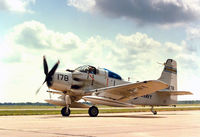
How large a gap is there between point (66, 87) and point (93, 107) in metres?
2.76

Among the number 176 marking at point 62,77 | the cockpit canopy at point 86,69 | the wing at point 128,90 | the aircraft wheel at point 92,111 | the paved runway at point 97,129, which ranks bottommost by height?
the paved runway at point 97,129

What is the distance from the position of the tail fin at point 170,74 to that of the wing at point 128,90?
669 cm

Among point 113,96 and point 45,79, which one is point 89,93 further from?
point 45,79

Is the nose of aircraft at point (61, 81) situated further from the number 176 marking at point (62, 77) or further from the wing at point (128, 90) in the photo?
A: the wing at point (128, 90)

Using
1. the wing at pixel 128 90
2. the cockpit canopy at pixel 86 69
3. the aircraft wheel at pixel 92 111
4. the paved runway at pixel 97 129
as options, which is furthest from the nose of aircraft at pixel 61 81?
the paved runway at pixel 97 129

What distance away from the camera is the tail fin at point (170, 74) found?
1160 inches

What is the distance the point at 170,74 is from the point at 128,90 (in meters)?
8.14

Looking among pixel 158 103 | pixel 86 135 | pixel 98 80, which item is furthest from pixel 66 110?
pixel 86 135

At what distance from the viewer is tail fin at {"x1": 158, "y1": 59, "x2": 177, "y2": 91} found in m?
29.5

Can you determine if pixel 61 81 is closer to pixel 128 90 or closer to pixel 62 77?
pixel 62 77

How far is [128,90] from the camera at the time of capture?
23219 millimetres

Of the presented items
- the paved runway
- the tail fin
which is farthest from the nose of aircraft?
the tail fin

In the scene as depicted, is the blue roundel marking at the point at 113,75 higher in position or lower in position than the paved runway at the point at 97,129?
higher

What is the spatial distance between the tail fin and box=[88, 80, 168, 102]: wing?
21.9 ft
